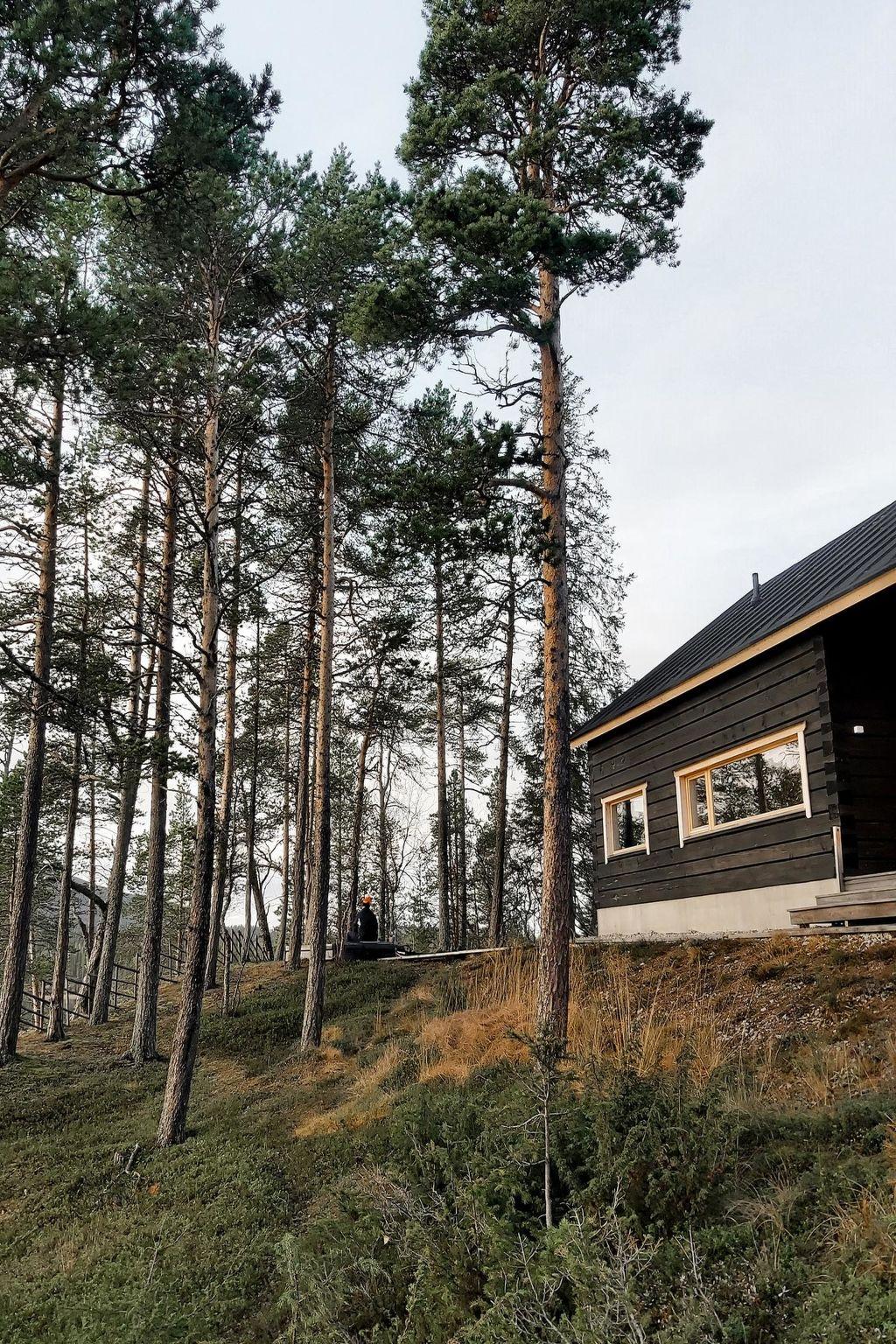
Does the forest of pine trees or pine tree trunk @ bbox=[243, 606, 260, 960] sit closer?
the forest of pine trees

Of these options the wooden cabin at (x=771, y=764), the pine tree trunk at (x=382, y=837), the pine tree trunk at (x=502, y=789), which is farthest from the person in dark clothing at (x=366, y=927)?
the pine tree trunk at (x=382, y=837)

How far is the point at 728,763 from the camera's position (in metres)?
11.8

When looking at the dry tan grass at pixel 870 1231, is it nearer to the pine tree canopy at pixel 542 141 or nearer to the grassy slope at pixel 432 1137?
the grassy slope at pixel 432 1137

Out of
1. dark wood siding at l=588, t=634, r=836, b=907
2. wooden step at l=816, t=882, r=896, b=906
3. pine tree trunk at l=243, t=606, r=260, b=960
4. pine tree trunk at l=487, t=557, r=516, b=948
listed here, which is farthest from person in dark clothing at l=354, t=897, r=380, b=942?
wooden step at l=816, t=882, r=896, b=906

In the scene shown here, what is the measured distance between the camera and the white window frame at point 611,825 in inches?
545

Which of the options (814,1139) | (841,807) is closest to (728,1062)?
(814,1139)

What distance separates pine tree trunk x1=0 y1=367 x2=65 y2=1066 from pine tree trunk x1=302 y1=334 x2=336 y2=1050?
13.4 ft

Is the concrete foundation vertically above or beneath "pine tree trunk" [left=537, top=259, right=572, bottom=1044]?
beneath

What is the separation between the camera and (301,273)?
12000 millimetres

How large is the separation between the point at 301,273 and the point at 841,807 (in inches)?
378

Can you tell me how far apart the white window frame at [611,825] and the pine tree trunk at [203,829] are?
6.82 m

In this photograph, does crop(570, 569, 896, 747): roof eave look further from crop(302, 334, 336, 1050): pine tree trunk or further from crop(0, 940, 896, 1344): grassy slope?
crop(302, 334, 336, 1050): pine tree trunk

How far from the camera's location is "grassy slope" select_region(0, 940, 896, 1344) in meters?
4.45

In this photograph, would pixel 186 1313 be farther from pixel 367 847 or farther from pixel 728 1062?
pixel 367 847
